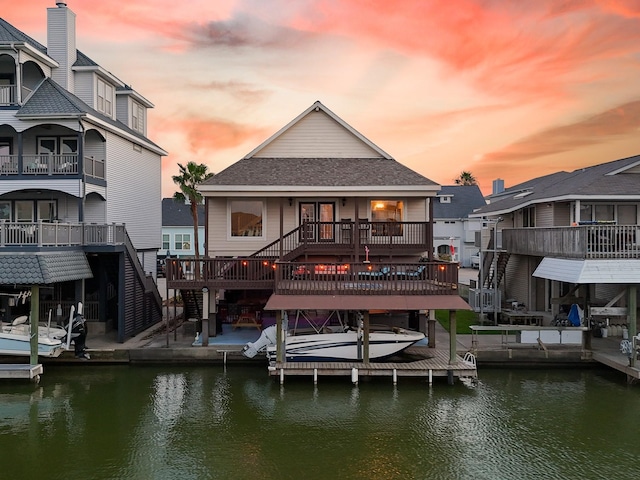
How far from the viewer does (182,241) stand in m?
56.1

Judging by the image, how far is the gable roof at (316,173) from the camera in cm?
2052

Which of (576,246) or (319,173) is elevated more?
(319,173)

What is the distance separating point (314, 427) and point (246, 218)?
38.0ft

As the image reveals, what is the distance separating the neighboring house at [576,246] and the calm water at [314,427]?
3.75 meters

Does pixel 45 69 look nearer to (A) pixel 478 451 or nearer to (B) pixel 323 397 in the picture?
(B) pixel 323 397

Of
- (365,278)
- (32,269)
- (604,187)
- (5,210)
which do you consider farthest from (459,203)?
(32,269)

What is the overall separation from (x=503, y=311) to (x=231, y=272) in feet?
43.8

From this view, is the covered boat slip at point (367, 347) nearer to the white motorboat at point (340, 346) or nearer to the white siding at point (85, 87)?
the white motorboat at point (340, 346)

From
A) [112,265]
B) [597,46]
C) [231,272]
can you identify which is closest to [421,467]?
[231,272]

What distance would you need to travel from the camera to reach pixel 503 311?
24.1 meters

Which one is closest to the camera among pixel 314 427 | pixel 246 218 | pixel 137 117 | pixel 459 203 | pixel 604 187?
pixel 314 427

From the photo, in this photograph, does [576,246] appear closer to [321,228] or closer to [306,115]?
[321,228]

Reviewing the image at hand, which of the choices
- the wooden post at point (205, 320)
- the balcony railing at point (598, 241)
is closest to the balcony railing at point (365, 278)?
the wooden post at point (205, 320)

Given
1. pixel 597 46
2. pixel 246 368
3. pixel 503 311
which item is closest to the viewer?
pixel 246 368
